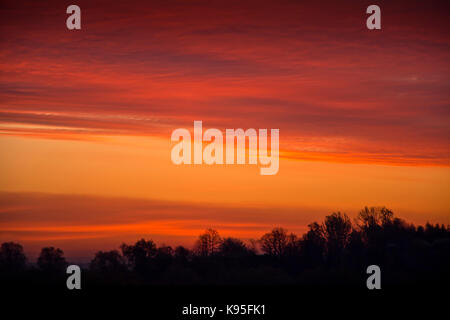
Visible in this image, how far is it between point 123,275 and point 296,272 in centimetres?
850

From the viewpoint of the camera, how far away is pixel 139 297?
77.5 feet

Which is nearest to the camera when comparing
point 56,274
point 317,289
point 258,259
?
point 317,289
